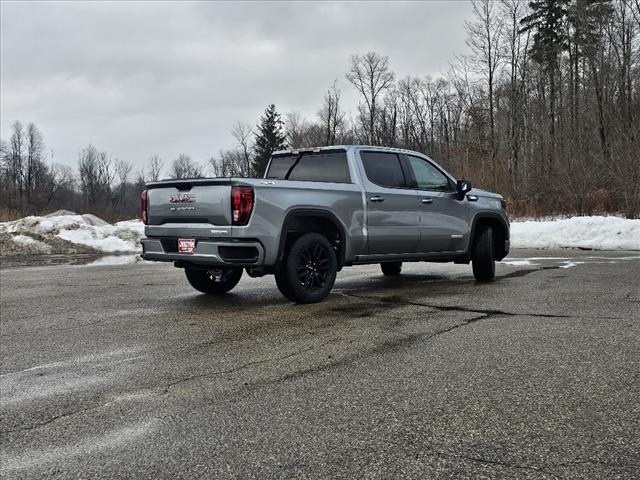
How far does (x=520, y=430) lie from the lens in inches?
105

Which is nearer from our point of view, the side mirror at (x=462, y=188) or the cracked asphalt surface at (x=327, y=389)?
the cracked asphalt surface at (x=327, y=389)

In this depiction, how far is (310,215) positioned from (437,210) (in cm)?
238

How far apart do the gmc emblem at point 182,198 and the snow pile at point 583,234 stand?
13101 millimetres

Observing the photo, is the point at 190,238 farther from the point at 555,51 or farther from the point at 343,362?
the point at 555,51

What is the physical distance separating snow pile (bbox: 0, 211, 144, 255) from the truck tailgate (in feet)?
38.6

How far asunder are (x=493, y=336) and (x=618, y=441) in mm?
2110

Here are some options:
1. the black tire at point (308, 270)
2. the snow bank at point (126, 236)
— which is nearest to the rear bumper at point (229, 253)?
the black tire at point (308, 270)

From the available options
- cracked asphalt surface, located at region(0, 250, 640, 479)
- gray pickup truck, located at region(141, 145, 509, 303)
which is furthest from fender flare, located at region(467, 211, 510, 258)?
cracked asphalt surface, located at region(0, 250, 640, 479)

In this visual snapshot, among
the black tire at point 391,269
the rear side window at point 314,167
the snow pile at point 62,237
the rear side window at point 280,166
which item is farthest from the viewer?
the snow pile at point 62,237

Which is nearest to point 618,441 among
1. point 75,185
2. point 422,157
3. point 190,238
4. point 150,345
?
point 150,345

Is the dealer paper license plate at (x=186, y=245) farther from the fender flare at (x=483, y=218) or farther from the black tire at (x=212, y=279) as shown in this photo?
the fender flare at (x=483, y=218)

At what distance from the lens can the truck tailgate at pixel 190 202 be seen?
605 cm

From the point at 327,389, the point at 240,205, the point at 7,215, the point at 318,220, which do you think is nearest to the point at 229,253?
the point at 240,205

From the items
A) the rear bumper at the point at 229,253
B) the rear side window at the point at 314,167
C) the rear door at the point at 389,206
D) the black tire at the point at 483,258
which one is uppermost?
the rear side window at the point at 314,167
